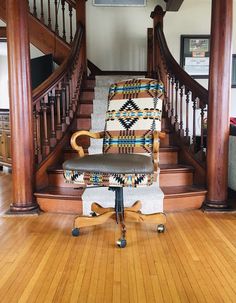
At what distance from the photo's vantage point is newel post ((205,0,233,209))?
2.46 m

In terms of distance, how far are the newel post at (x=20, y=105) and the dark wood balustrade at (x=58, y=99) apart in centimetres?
15

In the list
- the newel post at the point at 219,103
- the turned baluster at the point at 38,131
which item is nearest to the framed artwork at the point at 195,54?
the newel post at the point at 219,103

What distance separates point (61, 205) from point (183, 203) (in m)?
1.05

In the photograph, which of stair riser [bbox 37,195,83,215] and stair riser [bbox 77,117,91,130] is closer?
stair riser [bbox 37,195,83,215]

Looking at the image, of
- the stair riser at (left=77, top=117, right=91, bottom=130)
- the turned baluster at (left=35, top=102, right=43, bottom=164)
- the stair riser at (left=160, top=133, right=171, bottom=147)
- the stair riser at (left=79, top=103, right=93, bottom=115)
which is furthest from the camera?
the stair riser at (left=79, top=103, right=93, bottom=115)


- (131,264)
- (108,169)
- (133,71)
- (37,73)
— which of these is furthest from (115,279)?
(133,71)

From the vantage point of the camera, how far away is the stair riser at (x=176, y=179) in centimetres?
279

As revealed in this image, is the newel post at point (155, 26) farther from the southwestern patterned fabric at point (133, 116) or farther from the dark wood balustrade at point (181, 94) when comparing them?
the southwestern patterned fabric at point (133, 116)

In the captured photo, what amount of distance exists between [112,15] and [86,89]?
74.5 inches

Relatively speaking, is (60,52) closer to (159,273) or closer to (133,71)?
(133,71)

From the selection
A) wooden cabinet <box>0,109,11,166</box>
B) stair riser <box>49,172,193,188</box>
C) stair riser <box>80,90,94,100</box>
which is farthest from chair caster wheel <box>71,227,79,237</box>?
wooden cabinet <box>0,109,11,166</box>

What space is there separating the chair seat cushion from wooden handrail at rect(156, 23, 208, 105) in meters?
1.16

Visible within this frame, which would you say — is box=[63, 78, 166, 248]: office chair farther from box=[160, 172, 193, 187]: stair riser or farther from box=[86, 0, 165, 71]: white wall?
box=[86, 0, 165, 71]: white wall

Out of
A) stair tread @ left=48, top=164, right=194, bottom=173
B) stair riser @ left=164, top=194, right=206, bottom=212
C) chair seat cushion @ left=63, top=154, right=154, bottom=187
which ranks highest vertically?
chair seat cushion @ left=63, top=154, right=154, bottom=187
